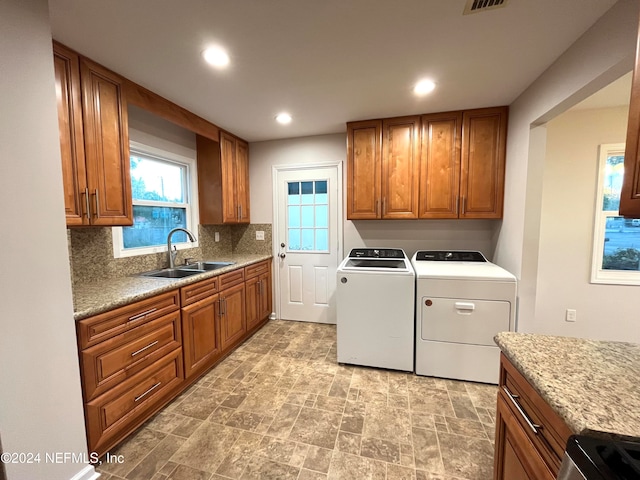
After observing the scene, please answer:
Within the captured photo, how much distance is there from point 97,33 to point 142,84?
1.86 feet

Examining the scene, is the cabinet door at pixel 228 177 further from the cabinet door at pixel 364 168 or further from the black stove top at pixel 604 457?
the black stove top at pixel 604 457

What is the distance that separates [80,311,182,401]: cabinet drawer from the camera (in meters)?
1.41

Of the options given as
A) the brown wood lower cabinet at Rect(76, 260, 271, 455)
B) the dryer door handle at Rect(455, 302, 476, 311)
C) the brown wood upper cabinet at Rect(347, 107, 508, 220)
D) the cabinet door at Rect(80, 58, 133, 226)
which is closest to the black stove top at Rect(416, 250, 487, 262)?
the brown wood upper cabinet at Rect(347, 107, 508, 220)

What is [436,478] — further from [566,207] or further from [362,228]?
[566,207]

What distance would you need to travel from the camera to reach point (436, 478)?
139cm

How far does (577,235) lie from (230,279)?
11.2 feet

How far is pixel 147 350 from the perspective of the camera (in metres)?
1.73

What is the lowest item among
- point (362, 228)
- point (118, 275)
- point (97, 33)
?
point (118, 275)

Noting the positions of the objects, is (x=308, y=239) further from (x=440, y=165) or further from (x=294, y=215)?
(x=440, y=165)

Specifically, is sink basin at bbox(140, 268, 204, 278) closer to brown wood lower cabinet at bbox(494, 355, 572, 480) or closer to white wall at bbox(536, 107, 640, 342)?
brown wood lower cabinet at bbox(494, 355, 572, 480)

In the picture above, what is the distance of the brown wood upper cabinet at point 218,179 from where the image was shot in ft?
9.87

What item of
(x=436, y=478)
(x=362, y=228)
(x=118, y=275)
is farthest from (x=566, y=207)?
(x=118, y=275)

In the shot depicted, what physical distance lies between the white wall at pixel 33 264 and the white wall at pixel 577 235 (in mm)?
3741

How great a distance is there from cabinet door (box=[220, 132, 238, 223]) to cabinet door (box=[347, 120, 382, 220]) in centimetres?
139
